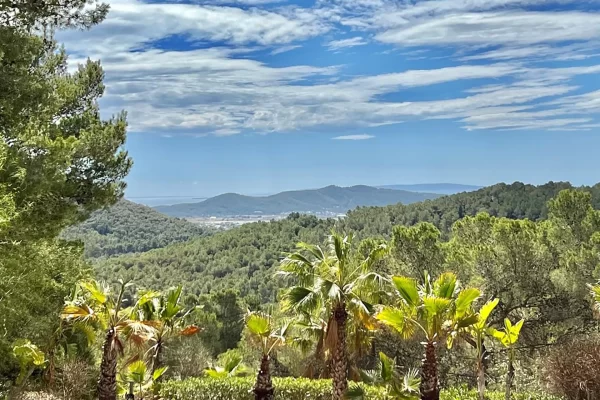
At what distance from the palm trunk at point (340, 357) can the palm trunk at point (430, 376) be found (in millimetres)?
1507

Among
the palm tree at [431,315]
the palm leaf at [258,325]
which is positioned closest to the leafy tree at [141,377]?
the palm leaf at [258,325]

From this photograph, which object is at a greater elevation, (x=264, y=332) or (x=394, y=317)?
(x=394, y=317)

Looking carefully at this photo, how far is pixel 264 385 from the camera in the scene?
30.8 feet

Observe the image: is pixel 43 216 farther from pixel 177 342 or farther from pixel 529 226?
pixel 177 342

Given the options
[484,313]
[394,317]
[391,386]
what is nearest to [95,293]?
[394,317]

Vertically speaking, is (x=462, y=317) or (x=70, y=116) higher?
(x=70, y=116)

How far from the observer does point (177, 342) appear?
19.5m

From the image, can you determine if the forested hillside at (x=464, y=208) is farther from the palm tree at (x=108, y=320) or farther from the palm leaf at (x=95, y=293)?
the palm leaf at (x=95, y=293)

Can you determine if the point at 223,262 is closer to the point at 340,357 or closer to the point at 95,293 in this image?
the point at 340,357

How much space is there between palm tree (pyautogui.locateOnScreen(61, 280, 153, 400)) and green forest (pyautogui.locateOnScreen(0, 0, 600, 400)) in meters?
0.03

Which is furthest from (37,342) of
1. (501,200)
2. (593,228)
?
(501,200)

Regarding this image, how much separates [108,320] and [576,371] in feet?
27.6

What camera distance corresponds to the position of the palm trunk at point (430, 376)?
7.77 m

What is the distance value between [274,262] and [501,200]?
18.6m
